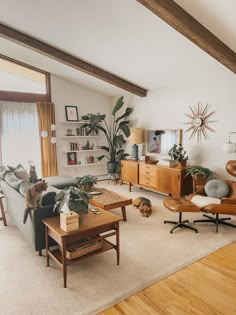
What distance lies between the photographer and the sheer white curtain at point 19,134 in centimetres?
540

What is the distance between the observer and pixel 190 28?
2.81 m

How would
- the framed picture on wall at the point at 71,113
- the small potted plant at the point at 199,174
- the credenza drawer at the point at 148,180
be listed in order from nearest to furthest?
the small potted plant at the point at 199,174, the credenza drawer at the point at 148,180, the framed picture on wall at the point at 71,113

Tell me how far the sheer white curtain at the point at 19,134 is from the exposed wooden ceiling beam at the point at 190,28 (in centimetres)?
403

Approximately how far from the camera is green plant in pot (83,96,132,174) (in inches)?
239

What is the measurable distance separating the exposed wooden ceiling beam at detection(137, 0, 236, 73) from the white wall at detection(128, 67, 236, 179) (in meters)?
0.78

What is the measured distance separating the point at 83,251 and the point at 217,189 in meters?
2.34

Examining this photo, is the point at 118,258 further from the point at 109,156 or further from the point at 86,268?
the point at 109,156

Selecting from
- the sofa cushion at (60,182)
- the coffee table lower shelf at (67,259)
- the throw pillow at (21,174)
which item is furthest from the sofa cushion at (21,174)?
the coffee table lower shelf at (67,259)

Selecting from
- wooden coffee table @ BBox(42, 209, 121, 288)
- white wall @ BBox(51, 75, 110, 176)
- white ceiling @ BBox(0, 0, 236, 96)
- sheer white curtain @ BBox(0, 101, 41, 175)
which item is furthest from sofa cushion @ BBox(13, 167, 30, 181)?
white ceiling @ BBox(0, 0, 236, 96)

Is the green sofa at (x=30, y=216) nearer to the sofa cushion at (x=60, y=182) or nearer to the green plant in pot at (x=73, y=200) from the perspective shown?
the green plant in pot at (x=73, y=200)

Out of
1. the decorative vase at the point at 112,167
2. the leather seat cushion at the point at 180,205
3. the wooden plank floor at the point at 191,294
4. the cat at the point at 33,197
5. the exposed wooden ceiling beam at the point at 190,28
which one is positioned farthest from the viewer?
the decorative vase at the point at 112,167

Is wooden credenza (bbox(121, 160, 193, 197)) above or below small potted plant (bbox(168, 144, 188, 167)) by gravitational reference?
below

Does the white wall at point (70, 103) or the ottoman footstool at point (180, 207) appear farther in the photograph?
the white wall at point (70, 103)

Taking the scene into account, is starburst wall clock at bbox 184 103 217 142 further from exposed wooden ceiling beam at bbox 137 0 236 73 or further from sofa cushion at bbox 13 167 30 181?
sofa cushion at bbox 13 167 30 181
